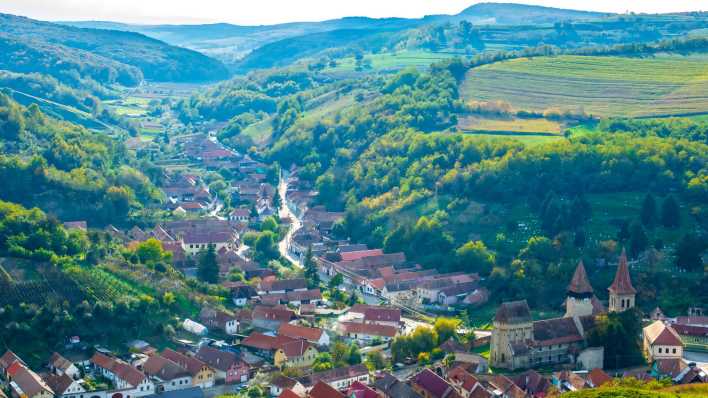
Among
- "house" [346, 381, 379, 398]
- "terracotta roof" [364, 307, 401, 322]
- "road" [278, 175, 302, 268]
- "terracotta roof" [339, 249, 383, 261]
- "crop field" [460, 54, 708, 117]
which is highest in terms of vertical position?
"crop field" [460, 54, 708, 117]

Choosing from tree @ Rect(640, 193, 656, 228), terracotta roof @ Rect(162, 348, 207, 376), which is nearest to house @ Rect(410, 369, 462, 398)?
terracotta roof @ Rect(162, 348, 207, 376)

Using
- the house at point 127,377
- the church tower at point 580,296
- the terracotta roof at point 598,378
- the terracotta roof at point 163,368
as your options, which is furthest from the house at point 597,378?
the house at point 127,377

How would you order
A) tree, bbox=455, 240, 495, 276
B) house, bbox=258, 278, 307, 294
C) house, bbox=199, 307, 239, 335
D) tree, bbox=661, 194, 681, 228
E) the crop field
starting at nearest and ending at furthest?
house, bbox=199, 307, 239, 335
house, bbox=258, 278, 307, 294
tree, bbox=455, 240, 495, 276
tree, bbox=661, 194, 681, 228
the crop field

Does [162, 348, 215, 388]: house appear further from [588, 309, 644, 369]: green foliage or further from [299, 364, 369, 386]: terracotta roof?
[588, 309, 644, 369]: green foliage

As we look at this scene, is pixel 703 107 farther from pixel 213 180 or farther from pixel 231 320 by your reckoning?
pixel 231 320

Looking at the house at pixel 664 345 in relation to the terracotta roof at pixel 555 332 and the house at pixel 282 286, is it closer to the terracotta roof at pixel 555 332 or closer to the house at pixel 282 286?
the terracotta roof at pixel 555 332

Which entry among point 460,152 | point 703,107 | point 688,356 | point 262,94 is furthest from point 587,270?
point 262,94
